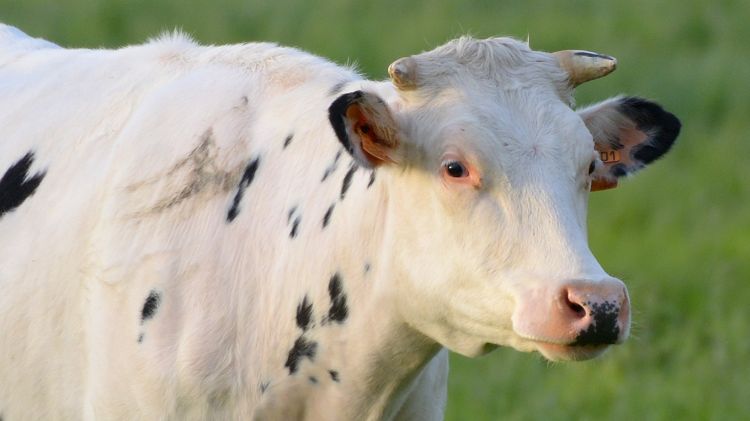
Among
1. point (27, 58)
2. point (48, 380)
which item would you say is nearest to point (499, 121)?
point (48, 380)

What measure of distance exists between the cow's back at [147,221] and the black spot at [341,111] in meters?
0.49

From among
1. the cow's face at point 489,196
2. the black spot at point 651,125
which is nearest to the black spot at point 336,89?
the cow's face at point 489,196

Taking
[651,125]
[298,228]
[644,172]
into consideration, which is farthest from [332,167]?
[644,172]

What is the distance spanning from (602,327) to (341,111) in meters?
0.94

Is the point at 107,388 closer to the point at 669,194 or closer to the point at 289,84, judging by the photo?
the point at 289,84

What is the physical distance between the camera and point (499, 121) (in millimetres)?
4801

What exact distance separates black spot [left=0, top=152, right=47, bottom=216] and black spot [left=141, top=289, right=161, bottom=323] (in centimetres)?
77

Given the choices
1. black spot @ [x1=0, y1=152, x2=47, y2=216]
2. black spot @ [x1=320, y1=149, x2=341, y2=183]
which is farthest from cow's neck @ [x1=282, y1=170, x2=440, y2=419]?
black spot @ [x1=0, y1=152, x2=47, y2=216]

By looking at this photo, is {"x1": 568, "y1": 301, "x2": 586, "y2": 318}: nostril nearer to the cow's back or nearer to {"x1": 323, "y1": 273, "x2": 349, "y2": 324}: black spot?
{"x1": 323, "y1": 273, "x2": 349, "y2": 324}: black spot

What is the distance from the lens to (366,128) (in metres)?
4.88

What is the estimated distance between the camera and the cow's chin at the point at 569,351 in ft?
15.1

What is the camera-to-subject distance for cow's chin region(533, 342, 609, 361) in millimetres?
4609

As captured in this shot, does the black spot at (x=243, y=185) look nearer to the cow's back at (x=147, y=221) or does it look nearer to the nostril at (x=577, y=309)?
the cow's back at (x=147, y=221)

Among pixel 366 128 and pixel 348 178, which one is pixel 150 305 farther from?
pixel 366 128
